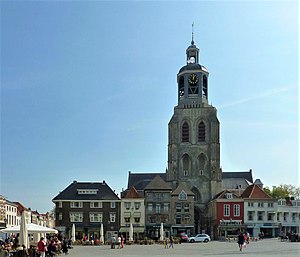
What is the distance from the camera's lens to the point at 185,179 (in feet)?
321

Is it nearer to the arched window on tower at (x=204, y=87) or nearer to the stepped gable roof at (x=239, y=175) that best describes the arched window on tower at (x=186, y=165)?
the arched window on tower at (x=204, y=87)

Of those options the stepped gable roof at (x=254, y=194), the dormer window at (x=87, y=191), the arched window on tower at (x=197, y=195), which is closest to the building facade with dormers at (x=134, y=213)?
the dormer window at (x=87, y=191)

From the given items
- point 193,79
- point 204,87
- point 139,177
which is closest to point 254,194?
point 204,87

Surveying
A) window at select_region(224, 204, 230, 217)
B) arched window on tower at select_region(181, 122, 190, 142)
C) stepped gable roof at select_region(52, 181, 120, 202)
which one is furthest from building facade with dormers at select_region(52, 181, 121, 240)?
arched window on tower at select_region(181, 122, 190, 142)

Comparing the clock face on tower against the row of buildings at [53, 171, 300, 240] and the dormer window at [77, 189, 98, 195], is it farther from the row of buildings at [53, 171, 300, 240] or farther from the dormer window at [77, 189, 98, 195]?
the dormer window at [77, 189, 98, 195]

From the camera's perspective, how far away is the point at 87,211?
7756cm

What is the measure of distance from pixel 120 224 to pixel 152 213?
609 cm

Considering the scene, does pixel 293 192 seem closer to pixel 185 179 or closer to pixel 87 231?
pixel 185 179

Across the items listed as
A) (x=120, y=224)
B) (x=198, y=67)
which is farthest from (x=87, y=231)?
(x=198, y=67)

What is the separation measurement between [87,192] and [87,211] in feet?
9.39

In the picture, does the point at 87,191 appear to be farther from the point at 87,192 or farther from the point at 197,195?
the point at 197,195

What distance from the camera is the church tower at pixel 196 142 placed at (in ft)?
318

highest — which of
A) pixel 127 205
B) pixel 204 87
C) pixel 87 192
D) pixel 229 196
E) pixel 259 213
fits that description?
pixel 204 87

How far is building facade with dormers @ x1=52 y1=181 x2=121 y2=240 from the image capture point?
77.0m
